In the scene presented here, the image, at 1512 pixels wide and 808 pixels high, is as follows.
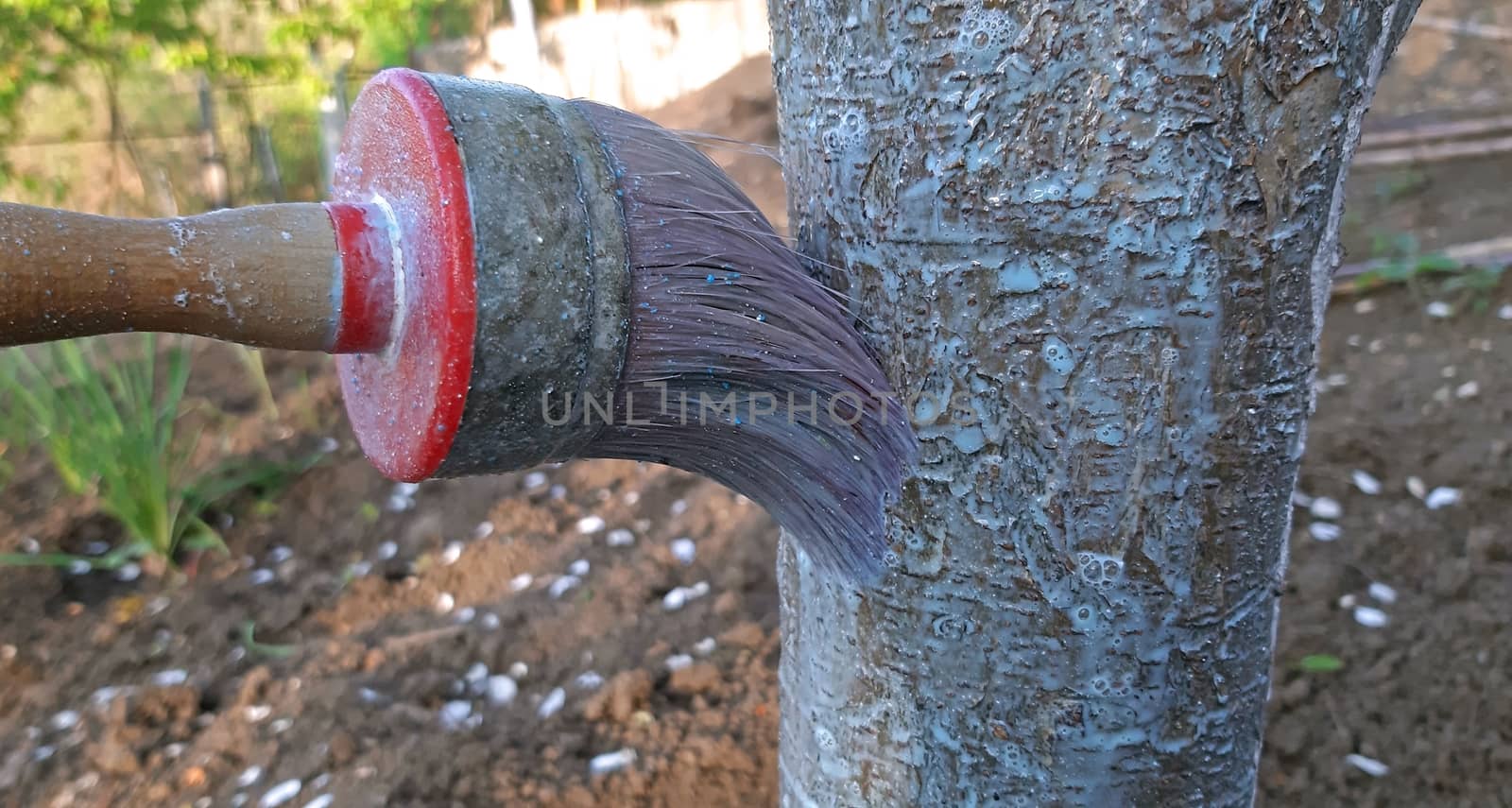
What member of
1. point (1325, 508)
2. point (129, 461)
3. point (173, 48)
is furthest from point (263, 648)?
point (173, 48)

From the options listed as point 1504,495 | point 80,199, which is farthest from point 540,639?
point 80,199

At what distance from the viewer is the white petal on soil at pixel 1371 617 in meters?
1.68

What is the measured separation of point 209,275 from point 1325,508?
2.10 m

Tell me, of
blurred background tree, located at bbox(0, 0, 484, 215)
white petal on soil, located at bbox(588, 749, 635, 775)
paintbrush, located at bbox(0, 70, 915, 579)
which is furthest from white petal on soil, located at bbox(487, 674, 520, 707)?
blurred background tree, located at bbox(0, 0, 484, 215)

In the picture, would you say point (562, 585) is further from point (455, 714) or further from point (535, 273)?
point (535, 273)

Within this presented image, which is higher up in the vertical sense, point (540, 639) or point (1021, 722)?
point (1021, 722)

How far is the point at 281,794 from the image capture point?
149cm

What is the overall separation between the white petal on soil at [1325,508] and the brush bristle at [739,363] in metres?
1.68

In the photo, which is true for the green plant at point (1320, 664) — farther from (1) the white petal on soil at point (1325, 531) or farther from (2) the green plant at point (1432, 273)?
(2) the green plant at point (1432, 273)

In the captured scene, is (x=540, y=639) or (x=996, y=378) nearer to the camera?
(x=996, y=378)

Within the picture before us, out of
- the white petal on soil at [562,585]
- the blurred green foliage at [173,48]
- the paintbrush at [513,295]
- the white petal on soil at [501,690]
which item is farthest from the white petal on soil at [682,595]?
the blurred green foliage at [173,48]

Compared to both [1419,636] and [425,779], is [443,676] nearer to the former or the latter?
[425,779]

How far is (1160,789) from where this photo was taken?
711 millimetres

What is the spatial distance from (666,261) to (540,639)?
136 centimetres
